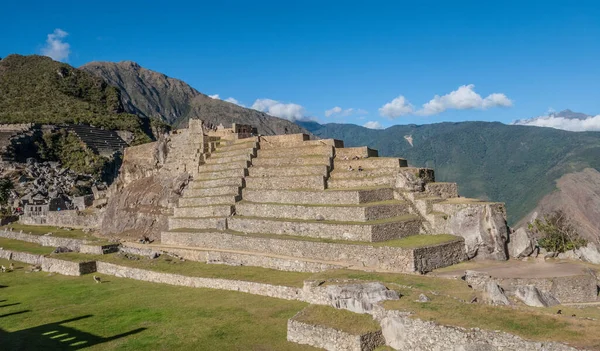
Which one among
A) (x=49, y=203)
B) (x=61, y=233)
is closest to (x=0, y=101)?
(x=49, y=203)

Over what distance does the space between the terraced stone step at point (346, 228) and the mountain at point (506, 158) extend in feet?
145

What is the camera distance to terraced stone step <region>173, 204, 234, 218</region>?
3059cm

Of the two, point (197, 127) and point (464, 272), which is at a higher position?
point (197, 127)

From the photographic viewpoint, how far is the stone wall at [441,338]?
11.0 meters

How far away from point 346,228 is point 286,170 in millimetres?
8464

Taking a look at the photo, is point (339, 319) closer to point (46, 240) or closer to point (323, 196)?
point (323, 196)

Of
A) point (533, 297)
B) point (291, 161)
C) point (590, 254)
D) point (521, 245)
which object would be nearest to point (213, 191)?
point (291, 161)

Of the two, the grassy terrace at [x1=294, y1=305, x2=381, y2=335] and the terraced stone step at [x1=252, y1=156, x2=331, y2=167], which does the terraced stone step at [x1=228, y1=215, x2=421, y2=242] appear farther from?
the grassy terrace at [x1=294, y1=305, x2=381, y2=335]

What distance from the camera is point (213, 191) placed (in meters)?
33.1

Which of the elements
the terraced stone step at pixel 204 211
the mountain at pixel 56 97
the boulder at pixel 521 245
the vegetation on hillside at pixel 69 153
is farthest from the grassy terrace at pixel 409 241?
the mountain at pixel 56 97

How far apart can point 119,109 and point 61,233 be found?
78206 millimetres

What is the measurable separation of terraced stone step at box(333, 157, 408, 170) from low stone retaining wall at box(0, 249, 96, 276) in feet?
56.2

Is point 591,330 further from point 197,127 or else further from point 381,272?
point 197,127

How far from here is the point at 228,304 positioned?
19.4 meters
